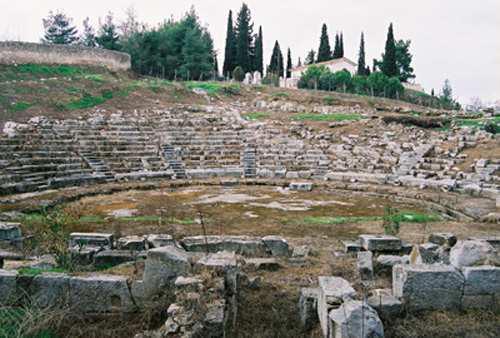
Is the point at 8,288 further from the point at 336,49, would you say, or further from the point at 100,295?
the point at 336,49

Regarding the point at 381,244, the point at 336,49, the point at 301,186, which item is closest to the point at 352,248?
the point at 381,244

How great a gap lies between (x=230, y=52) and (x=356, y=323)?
5178 centimetres

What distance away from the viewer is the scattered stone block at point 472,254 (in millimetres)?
6453

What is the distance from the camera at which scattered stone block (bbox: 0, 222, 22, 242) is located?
380 inches

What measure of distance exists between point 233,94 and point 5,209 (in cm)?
Answer: 2511

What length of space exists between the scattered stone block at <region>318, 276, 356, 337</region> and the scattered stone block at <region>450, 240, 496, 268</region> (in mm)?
1958

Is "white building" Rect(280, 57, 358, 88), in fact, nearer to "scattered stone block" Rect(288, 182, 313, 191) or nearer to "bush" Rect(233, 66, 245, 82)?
"bush" Rect(233, 66, 245, 82)

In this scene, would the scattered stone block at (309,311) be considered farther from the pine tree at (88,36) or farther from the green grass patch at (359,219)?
the pine tree at (88,36)

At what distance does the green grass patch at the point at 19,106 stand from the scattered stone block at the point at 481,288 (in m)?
22.4

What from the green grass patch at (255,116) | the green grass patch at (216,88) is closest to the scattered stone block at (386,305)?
the green grass patch at (255,116)

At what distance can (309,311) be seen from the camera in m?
5.93

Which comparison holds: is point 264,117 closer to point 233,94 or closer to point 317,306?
point 233,94

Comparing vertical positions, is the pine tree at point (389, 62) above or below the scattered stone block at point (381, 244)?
above

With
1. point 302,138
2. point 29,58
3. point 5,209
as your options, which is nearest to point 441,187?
point 302,138
